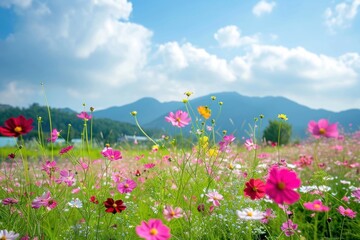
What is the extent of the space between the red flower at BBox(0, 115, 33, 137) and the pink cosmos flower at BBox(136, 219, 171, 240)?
78 cm

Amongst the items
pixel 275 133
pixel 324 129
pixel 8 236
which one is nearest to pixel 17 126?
pixel 8 236

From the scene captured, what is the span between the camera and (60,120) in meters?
43.1

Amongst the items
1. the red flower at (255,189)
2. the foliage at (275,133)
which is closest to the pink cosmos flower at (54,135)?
the red flower at (255,189)

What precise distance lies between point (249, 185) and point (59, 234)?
141 centimetres

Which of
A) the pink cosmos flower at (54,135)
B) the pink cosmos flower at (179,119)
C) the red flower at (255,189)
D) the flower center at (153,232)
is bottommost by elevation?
the flower center at (153,232)

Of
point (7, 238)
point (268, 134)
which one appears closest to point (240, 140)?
point (7, 238)

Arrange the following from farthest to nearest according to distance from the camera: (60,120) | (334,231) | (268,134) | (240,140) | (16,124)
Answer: (60,120)
(268,134)
(240,140)
(334,231)
(16,124)

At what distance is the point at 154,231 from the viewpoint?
3.95ft

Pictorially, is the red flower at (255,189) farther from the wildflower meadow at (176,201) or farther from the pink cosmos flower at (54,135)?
the pink cosmos flower at (54,135)

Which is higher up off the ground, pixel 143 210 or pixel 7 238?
pixel 7 238

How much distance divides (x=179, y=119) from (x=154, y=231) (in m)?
1.21

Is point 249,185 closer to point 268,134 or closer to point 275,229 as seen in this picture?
point 275,229

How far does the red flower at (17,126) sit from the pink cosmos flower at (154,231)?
2.55 ft

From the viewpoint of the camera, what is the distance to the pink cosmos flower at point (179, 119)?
90.5 inches
